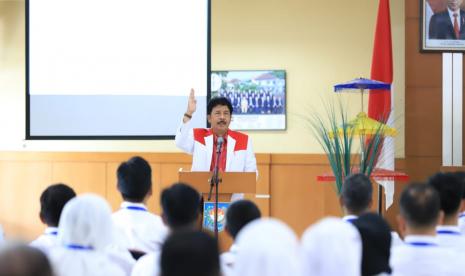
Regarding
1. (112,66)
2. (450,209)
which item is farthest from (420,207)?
(112,66)

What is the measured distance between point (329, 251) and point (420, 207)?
2.44ft

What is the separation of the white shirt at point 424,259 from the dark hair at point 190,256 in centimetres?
104

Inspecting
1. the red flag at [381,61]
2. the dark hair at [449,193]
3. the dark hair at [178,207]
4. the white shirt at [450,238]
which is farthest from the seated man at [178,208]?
the red flag at [381,61]

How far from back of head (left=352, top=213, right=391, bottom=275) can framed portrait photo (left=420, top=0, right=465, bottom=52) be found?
393 centimetres

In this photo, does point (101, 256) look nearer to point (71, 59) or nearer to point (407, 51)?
point (71, 59)

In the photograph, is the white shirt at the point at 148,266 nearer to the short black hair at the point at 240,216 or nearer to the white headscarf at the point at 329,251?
the short black hair at the point at 240,216

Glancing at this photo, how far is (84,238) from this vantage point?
2068mm

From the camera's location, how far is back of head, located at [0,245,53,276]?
1.22m

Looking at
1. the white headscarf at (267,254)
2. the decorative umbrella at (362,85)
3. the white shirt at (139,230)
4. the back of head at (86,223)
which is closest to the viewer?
the white headscarf at (267,254)

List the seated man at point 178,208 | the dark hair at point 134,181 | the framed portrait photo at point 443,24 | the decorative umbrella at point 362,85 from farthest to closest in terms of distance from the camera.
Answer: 1. the framed portrait photo at point 443,24
2. the decorative umbrella at point 362,85
3. the dark hair at point 134,181
4. the seated man at point 178,208

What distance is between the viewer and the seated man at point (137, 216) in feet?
9.28

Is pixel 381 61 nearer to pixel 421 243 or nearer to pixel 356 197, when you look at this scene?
pixel 356 197

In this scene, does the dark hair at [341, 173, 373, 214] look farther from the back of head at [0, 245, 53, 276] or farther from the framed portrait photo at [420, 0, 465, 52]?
the framed portrait photo at [420, 0, 465, 52]

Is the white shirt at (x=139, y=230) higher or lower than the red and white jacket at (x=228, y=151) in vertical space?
lower
